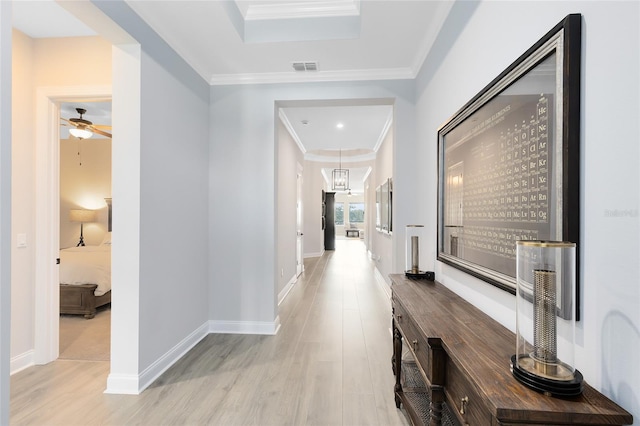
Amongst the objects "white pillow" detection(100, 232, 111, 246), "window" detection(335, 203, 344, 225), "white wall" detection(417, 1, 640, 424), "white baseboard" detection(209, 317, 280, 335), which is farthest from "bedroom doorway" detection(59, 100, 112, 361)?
"window" detection(335, 203, 344, 225)

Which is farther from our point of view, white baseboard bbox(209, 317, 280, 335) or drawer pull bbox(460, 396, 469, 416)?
white baseboard bbox(209, 317, 280, 335)

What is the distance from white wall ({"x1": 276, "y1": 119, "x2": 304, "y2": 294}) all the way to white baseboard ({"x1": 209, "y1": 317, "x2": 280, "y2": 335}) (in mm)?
1081

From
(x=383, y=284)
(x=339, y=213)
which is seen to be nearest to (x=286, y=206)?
(x=383, y=284)

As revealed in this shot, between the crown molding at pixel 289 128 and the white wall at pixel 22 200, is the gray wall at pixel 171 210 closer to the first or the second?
the white wall at pixel 22 200

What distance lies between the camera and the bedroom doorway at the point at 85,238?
3.26 metres

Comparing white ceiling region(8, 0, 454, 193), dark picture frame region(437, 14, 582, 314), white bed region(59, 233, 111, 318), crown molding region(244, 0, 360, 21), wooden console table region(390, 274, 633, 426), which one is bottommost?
white bed region(59, 233, 111, 318)

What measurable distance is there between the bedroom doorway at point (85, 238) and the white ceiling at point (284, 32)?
127cm

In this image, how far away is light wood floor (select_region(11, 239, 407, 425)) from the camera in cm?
200

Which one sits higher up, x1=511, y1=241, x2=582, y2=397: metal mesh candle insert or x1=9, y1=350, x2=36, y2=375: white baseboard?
x1=511, y1=241, x2=582, y2=397: metal mesh candle insert

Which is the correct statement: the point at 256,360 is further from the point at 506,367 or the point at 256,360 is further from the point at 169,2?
the point at 169,2

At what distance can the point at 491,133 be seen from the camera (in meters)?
1.51

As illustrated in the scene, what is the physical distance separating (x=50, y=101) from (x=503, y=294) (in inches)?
146

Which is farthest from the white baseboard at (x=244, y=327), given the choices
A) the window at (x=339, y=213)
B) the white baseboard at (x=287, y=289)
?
the window at (x=339, y=213)

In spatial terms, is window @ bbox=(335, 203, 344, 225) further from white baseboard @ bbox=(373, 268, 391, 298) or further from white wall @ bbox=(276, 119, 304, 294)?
white wall @ bbox=(276, 119, 304, 294)
